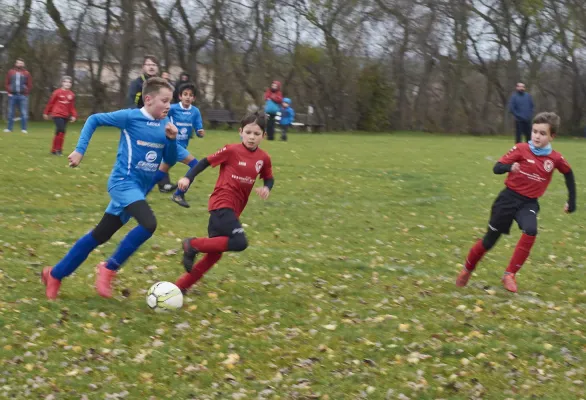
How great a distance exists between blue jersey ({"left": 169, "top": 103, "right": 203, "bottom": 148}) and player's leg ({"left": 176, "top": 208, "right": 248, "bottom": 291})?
19.2 ft

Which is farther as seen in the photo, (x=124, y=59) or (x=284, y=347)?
(x=124, y=59)

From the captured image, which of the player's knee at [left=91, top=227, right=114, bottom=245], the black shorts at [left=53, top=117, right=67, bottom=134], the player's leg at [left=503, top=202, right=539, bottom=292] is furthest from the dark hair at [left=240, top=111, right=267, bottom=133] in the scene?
the black shorts at [left=53, top=117, right=67, bottom=134]

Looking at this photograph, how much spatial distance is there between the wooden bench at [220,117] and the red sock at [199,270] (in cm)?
2918

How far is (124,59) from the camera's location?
119 feet

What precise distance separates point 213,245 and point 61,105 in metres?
11.9

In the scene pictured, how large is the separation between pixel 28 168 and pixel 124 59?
2233 cm

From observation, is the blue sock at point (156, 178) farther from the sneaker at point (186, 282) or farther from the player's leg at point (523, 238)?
the player's leg at point (523, 238)

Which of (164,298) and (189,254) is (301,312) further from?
(164,298)

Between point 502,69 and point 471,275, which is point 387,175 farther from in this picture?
point 502,69

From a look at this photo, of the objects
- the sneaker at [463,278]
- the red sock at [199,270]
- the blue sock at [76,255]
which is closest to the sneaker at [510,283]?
the sneaker at [463,278]

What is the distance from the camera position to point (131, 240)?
7.07 m

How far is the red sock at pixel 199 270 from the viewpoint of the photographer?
7316mm

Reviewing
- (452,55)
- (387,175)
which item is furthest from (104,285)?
(452,55)

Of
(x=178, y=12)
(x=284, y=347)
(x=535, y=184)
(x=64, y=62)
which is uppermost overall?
(x=178, y=12)
